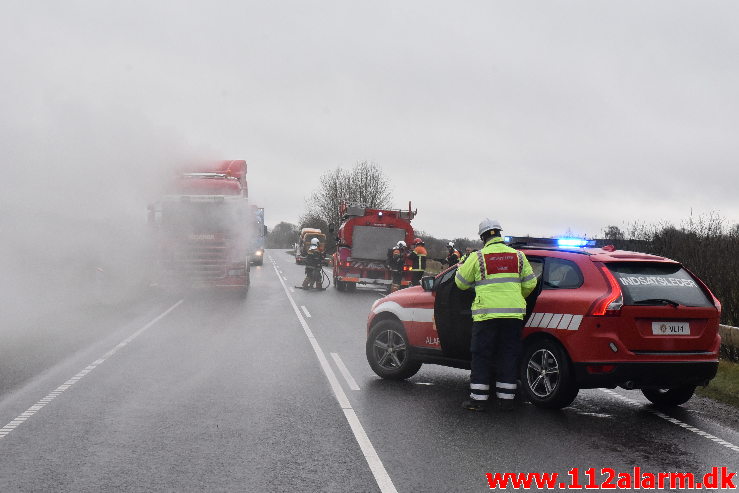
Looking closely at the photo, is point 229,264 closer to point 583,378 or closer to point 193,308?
point 193,308

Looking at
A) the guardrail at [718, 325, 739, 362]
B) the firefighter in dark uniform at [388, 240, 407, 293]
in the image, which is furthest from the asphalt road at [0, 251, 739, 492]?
the firefighter in dark uniform at [388, 240, 407, 293]

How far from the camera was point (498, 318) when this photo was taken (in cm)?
800

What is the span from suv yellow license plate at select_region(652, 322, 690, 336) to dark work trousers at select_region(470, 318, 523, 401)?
4.20 feet

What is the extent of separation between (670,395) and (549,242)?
2.10 metres

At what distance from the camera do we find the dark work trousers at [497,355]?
26.1 feet

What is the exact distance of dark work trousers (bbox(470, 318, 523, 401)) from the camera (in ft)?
26.1

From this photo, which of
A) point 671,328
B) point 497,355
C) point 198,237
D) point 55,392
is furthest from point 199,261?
point 671,328

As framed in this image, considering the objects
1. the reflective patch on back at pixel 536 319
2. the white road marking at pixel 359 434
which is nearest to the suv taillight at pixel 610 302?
the reflective patch on back at pixel 536 319

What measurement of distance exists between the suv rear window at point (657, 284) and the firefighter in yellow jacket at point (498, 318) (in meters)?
0.90

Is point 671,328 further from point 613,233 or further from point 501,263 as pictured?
point 613,233

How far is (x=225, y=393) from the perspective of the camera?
8.80m

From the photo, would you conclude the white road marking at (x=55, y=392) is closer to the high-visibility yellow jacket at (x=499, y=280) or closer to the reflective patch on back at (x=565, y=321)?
the high-visibility yellow jacket at (x=499, y=280)

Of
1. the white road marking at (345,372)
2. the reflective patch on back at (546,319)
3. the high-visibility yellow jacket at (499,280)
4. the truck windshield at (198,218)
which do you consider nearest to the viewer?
the high-visibility yellow jacket at (499,280)

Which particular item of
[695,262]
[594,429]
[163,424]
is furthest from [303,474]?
[695,262]
